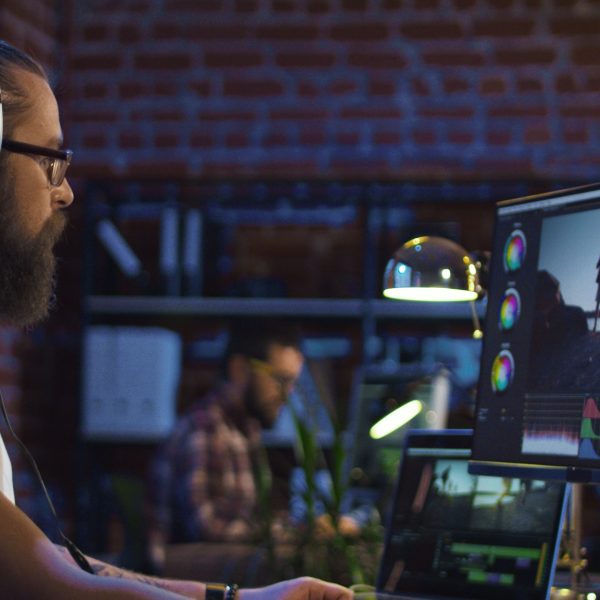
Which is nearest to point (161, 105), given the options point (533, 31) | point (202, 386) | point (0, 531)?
point (202, 386)

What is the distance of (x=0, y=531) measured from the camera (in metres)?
1.03

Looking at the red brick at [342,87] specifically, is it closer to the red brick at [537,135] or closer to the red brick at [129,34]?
the red brick at [537,135]

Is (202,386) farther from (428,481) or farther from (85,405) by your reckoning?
(428,481)

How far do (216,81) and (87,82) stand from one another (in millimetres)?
557

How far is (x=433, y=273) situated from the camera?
1.99 metres

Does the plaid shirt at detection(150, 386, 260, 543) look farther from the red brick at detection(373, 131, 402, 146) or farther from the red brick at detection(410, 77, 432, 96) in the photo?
the red brick at detection(410, 77, 432, 96)

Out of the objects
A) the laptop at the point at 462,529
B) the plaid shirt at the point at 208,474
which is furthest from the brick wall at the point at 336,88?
the laptop at the point at 462,529

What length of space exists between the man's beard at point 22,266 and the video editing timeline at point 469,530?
649mm

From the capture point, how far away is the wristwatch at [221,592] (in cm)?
156

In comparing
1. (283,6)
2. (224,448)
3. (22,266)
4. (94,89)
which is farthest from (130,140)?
(22,266)

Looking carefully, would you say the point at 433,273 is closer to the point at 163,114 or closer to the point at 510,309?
the point at 510,309

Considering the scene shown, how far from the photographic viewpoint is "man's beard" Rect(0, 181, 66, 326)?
1.64 meters

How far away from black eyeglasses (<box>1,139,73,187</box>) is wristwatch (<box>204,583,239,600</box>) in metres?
0.61

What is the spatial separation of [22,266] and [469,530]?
76 centimetres
